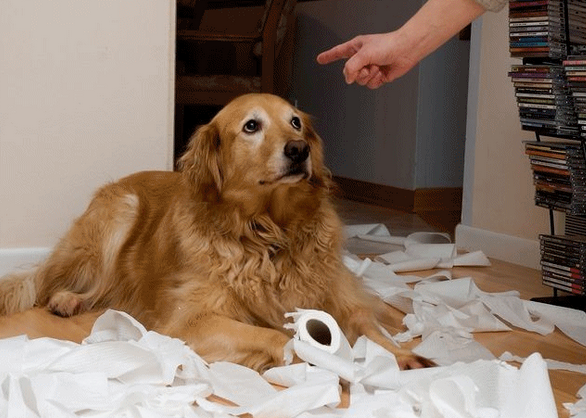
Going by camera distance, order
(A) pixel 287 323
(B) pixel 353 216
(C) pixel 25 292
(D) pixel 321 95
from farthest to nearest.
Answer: (D) pixel 321 95 → (B) pixel 353 216 → (C) pixel 25 292 → (A) pixel 287 323

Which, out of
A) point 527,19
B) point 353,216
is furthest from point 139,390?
point 353,216

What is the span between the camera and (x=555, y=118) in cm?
286

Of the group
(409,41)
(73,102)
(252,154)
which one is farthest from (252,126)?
(73,102)

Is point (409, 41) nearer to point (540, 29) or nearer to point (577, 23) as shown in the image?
point (540, 29)

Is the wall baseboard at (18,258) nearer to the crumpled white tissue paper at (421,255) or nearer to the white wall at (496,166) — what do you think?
the crumpled white tissue paper at (421,255)

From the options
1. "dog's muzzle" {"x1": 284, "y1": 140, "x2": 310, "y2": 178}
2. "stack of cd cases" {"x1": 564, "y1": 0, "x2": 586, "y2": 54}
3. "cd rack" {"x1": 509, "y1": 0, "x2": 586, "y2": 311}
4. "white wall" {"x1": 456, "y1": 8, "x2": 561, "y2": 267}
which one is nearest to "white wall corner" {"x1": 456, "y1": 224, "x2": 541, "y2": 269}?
"white wall" {"x1": 456, "y1": 8, "x2": 561, "y2": 267}

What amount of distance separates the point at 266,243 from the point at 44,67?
3.64 ft

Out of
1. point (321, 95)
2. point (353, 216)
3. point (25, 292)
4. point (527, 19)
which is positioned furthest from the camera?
point (321, 95)

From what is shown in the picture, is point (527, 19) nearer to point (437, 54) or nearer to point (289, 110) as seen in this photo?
point (289, 110)

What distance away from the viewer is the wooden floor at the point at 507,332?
2.10 meters

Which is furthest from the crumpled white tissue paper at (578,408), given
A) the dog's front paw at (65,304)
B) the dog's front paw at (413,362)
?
the dog's front paw at (65,304)

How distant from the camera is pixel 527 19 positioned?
2.91 meters

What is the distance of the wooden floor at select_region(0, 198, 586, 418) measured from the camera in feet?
6.89

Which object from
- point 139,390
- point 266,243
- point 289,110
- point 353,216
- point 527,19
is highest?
point 527,19
